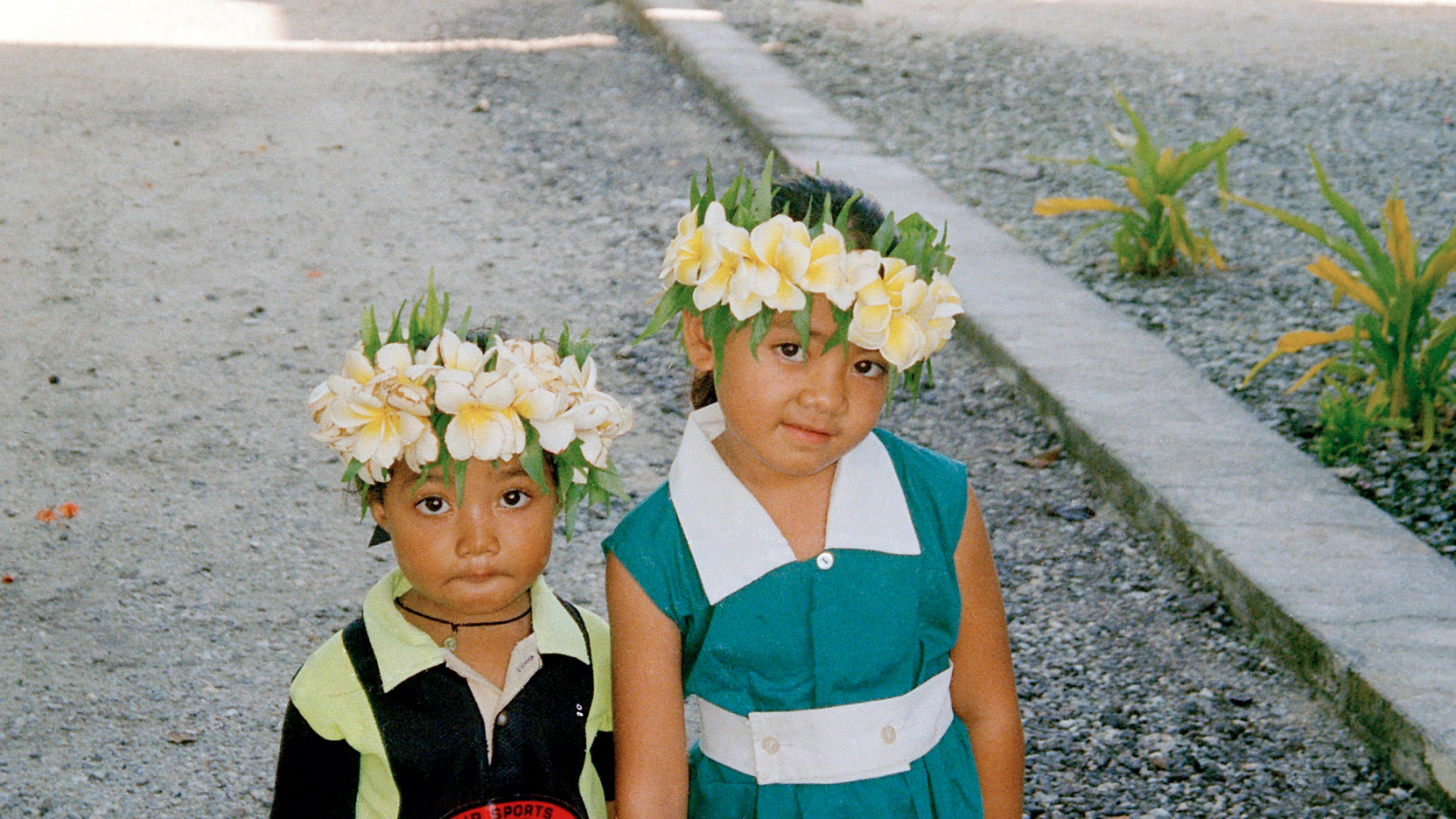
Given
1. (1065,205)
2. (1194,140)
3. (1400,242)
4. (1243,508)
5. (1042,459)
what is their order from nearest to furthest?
(1243,508) → (1400,242) → (1042,459) → (1065,205) → (1194,140)

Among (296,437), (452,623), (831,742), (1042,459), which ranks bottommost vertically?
(296,437)

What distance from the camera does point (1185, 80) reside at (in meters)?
7.30

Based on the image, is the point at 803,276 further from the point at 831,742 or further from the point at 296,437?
the point at 296,437

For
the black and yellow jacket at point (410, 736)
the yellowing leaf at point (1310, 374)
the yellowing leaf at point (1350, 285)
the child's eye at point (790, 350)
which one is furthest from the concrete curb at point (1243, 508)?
the black and yellow jacket at point (410, 736)

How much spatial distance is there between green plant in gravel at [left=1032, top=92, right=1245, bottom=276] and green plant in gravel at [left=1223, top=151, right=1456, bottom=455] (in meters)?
0.93

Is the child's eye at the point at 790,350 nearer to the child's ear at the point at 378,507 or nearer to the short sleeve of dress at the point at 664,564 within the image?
the short sleeve of dress at the point at 664,564

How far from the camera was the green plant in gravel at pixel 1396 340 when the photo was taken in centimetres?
359

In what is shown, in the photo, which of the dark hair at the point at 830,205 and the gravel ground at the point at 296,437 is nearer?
the dark hair at the point at 830,205

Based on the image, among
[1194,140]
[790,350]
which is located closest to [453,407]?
[790,350]

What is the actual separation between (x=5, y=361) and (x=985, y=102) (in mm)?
4402

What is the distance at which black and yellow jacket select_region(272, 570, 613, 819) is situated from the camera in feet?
6.10

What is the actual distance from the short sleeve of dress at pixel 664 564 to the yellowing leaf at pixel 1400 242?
2.38 metres

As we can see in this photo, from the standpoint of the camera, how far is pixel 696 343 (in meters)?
1.94

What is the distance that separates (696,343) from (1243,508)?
1.77 meters
